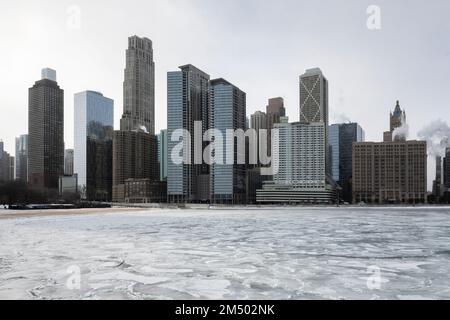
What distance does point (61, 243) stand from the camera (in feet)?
80.0

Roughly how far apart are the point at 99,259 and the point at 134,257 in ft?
5.10

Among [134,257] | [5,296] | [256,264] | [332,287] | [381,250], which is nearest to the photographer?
[5,296]

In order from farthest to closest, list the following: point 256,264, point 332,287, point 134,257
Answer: point 134,257 → point 256,264 → point 332,287

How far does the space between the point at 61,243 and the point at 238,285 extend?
15.6 meters

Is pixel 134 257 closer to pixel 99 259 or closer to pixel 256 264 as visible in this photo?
pixel 99 259

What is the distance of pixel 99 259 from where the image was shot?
17859mm
